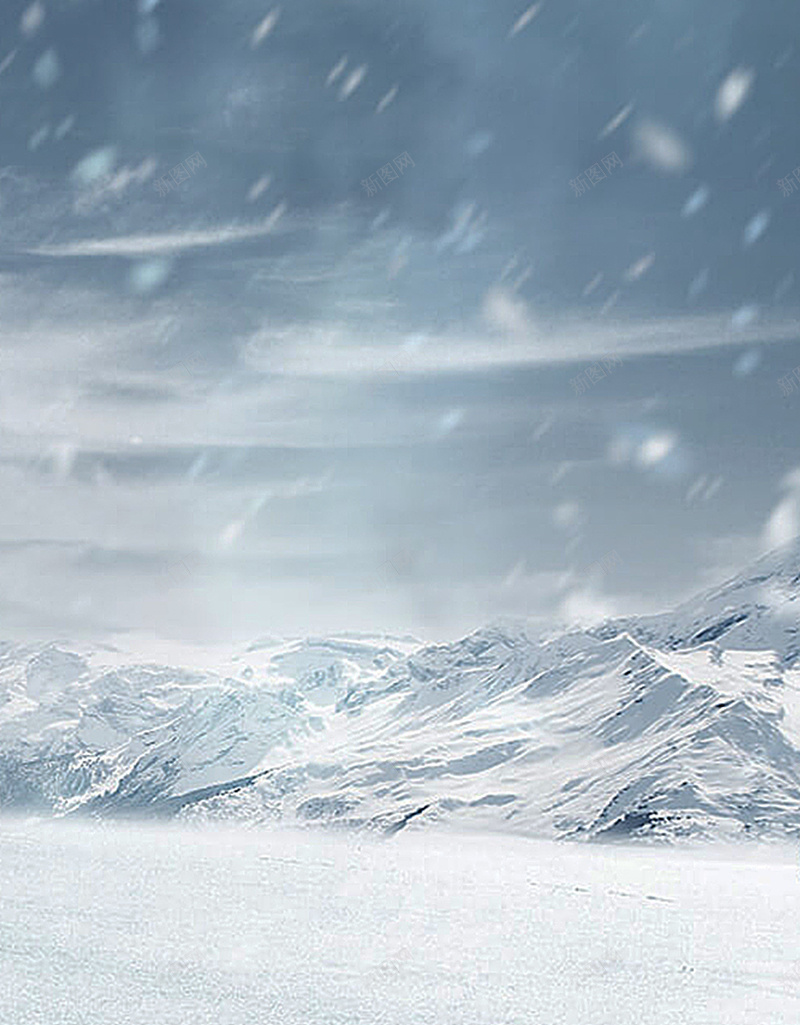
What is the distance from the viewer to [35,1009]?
4097 inches

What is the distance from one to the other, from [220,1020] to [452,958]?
2055 inches

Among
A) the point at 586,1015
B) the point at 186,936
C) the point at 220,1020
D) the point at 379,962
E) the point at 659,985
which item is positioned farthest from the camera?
the point at 186,936

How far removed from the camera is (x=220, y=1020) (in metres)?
103

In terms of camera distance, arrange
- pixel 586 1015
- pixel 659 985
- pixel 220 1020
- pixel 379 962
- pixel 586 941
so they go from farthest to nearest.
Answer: pixel 586 941, pixel 379 962, pixel 659 985, pixel 586 1015, pixel 220 1020

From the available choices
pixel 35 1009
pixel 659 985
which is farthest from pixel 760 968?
pixel 35 1009

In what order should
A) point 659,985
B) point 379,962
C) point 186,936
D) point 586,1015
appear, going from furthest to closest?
point 186,936 < point 379,962 < point 659,985 < point 586,1015

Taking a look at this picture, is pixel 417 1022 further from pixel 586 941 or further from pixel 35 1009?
pixel 586 941

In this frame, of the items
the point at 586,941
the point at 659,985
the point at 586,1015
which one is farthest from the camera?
the point at 586,941

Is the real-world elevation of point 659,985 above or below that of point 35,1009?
below

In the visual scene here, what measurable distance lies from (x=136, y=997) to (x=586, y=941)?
84.6m

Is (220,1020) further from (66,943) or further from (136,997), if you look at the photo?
(66,943)

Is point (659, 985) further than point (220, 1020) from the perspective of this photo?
Yes

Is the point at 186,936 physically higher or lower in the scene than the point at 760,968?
higher

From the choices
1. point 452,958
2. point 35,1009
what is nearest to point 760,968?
point 452,958
